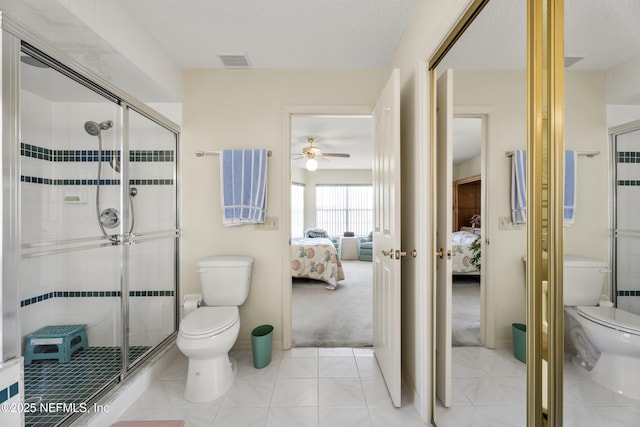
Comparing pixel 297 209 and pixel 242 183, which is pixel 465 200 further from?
pixel 297 209

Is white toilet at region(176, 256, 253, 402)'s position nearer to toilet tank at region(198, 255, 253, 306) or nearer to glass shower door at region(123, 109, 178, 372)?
toilet tank at region(198, 255, 253, 306)

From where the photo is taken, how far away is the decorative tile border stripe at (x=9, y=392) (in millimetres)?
1043

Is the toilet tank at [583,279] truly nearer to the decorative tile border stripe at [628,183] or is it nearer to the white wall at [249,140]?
the decorative tile border stripe at [628,183]

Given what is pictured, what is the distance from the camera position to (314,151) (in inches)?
189

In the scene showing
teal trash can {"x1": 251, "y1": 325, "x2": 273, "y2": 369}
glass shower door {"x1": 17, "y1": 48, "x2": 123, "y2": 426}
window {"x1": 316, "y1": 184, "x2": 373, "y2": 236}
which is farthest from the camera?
window {"x1": 316, "y1": 184, "x2": 373, "y2": 236}

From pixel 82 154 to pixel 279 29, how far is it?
4.88 ft

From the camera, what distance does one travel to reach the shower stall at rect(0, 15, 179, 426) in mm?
1154

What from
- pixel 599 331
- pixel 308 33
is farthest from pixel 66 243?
pixel 599 331

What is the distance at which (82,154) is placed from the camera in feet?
5.76

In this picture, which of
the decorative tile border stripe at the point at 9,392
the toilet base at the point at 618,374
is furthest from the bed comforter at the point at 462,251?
the decorative tile border stripe at the point at 9,392

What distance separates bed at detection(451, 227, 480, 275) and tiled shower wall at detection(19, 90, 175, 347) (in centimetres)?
188

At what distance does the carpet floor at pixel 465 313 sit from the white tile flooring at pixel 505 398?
0.13ft

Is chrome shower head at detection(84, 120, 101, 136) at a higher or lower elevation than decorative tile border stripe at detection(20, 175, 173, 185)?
higher

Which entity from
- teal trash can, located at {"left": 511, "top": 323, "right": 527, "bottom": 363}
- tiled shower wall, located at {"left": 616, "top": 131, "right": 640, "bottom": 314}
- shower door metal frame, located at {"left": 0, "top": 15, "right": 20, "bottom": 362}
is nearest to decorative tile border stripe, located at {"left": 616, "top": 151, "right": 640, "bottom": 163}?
tiled shower wall, located at {"left": 616, "top": 131, "right": 640, "bottom": 314}
